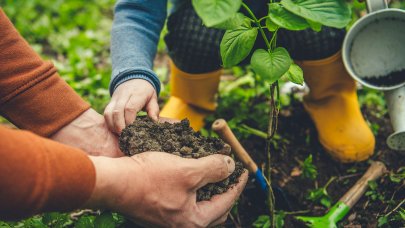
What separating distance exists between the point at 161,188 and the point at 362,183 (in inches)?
36.6

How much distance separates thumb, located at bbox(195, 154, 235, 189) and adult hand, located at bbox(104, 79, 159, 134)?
336mm

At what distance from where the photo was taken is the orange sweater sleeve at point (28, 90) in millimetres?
1359

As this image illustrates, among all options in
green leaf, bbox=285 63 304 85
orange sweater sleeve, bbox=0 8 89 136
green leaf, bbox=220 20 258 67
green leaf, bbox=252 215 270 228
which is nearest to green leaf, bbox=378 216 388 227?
green leaf, bbox=252 215 270 228

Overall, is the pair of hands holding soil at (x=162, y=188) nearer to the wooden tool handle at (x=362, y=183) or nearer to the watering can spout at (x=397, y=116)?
the wooden tool handle at (x=362, y=183)

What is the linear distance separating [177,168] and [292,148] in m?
0.91

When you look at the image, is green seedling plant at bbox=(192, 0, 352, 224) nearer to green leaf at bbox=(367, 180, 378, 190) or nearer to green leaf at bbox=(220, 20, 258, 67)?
green leaf at bbox=(220, 20, 258, 67)

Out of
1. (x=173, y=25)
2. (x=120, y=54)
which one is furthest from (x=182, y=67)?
(x=120, y=54)

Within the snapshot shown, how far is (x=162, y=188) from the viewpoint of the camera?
3.50 feet

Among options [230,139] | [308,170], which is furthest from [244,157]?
[308,170]

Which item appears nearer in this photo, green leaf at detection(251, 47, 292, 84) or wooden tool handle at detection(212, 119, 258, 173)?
green leaf at detection(251, 47, 292, 84)

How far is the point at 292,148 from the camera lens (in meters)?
1.87

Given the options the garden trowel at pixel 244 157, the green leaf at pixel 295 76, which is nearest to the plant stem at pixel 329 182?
the garden trowel at pixel 244 157

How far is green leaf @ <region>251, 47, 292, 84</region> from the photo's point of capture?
95cm

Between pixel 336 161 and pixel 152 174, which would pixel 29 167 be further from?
pixel 336 161
